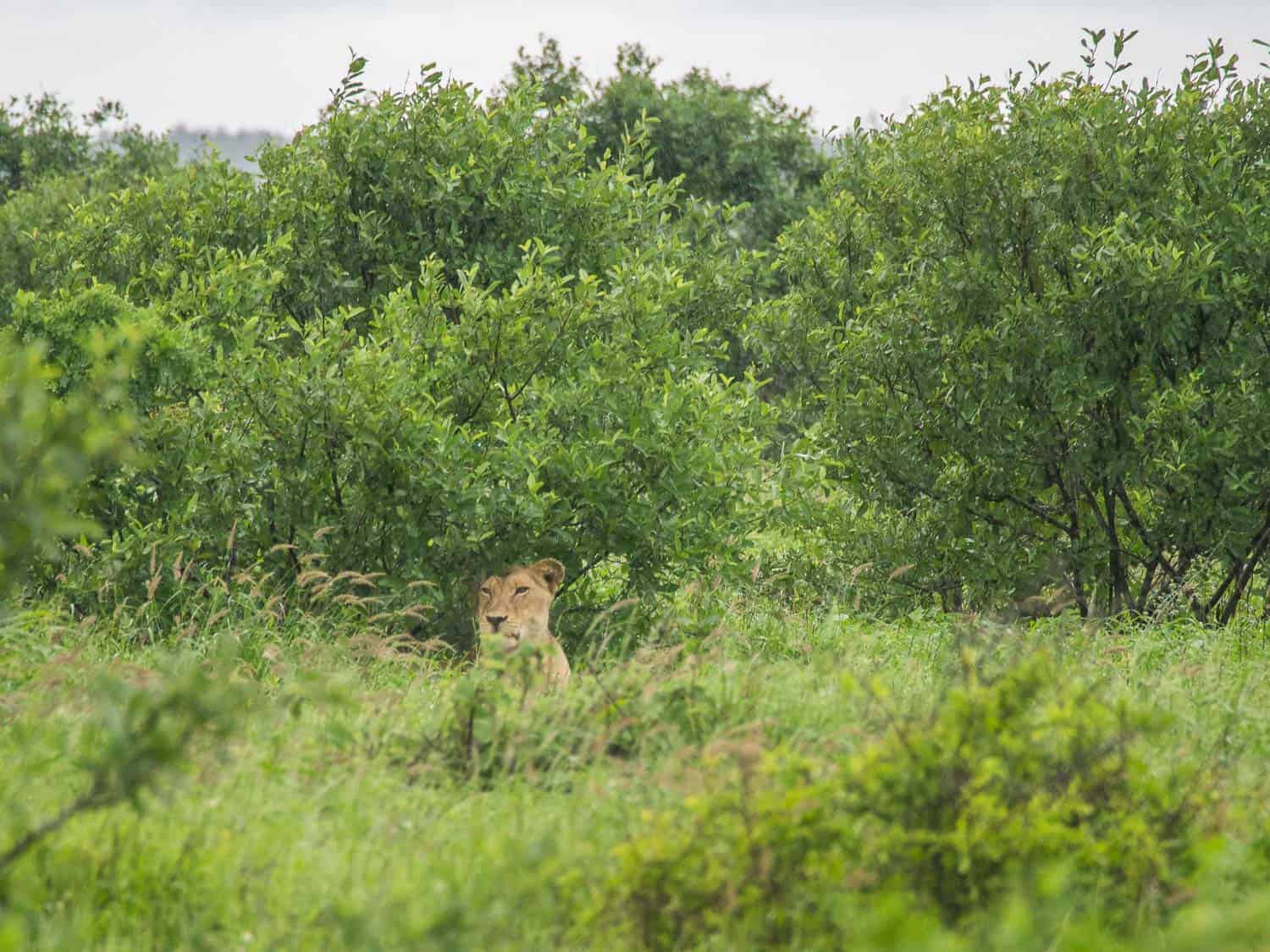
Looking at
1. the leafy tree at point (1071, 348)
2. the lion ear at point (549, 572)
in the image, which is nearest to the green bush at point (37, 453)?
the lion ear at point (549, 572)

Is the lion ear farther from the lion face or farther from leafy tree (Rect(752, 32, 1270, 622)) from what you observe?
leafy tree (Rect(752, 32, 1270, 622))

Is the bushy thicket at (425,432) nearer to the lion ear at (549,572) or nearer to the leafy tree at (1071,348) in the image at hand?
the lion ear at (549,572)

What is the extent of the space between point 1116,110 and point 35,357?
7693mm

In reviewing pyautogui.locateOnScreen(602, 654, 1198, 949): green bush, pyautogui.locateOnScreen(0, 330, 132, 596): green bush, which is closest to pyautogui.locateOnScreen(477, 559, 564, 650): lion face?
pyautogui.locateOnScreen(602, 654, 1198, 949): green bush

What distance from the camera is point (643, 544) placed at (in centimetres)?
828

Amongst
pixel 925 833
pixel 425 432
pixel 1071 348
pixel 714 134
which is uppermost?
pixel 714 134

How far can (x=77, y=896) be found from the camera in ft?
12.5

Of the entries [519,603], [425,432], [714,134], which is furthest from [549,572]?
[714,134]

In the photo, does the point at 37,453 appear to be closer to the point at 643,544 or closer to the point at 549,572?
the point at 549,572

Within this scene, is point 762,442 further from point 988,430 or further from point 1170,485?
point 1170,485

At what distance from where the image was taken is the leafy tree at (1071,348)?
888 cm

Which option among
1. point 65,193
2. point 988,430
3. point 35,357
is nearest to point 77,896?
point 35,357

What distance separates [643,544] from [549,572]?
4.20 feet

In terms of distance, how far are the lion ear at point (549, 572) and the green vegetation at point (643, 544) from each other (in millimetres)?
393
